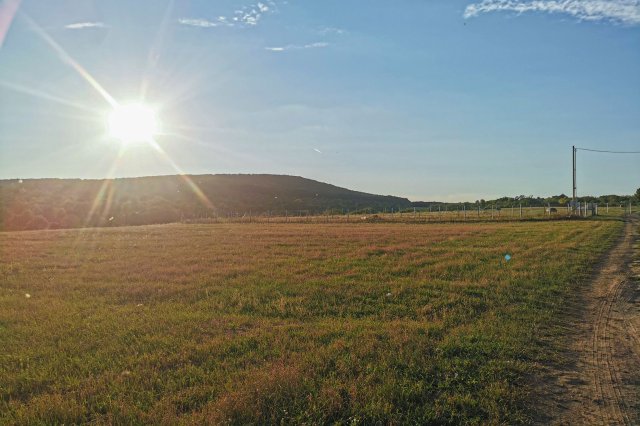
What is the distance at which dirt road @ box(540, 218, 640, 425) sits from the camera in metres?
6.03

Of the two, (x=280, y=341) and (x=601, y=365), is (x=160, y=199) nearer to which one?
(x=280, y=341)

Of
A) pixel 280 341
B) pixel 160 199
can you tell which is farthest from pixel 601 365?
pixel 160 199

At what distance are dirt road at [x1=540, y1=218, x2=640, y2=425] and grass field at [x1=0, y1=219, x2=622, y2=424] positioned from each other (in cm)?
44

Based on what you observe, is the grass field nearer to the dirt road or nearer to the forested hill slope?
the dirt road

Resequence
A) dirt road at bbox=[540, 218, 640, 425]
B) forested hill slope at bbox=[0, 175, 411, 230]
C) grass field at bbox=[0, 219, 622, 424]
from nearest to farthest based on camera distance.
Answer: dirt road at bbox=[540, 218, 640, 425] → grass field at bbox=[0, 219, 622, 424] → forested hill slope at bbox=[0, 175, 411, 230]

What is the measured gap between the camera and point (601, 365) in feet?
25.2

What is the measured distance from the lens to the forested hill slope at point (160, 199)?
78625 mm

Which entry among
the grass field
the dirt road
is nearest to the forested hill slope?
the grass field

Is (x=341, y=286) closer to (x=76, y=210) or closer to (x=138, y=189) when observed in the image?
(x=76, y=210)

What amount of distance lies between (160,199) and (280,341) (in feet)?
361

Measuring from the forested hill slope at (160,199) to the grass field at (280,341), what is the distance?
214 ft

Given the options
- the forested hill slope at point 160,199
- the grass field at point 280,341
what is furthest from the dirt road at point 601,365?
the forested hill slope at point 160,199

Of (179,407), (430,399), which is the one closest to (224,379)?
(179,407)

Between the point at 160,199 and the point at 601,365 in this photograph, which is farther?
the point at 160,199
